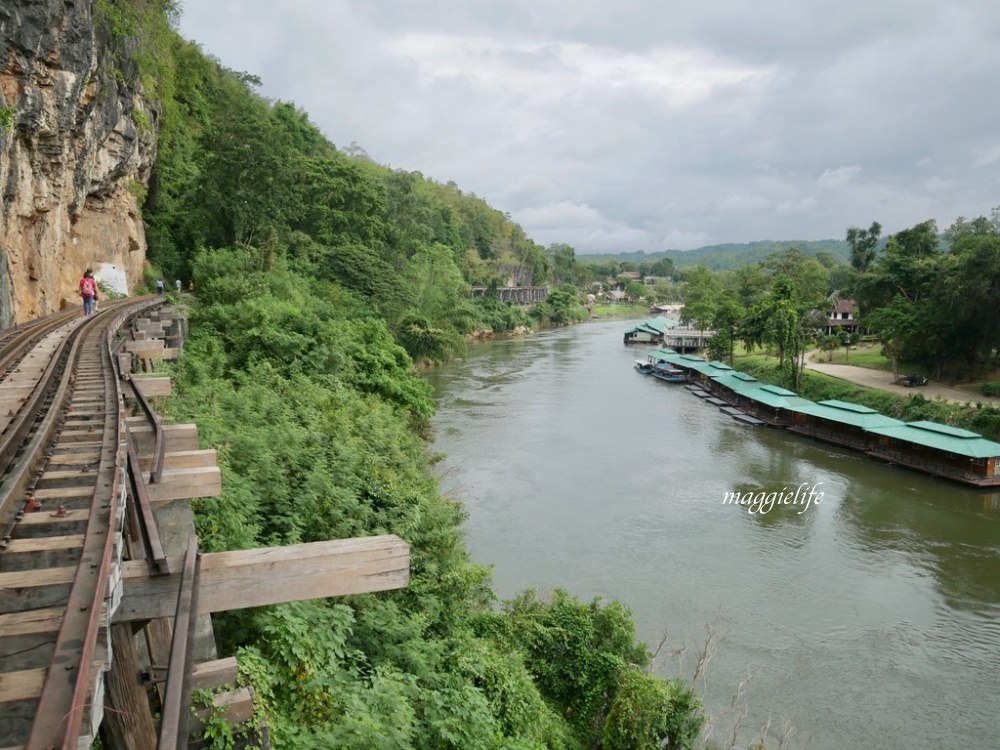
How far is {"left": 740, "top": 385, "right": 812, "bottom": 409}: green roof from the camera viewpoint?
31.5 metres

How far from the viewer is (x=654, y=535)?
18.1 meters

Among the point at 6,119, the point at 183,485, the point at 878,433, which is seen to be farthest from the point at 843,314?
the point at 183,485

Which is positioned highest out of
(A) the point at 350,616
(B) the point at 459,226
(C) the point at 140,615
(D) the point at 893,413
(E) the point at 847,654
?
(B) the point at 459,226

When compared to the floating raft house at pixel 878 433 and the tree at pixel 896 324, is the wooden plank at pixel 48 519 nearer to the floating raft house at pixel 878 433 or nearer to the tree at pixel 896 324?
the floating raft house at pixel 878 433

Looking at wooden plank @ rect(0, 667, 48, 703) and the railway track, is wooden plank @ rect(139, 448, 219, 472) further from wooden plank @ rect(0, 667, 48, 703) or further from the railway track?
wooden plank @ rect(0, 667, 48, 703)

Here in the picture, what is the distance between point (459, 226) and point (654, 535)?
77182 mm

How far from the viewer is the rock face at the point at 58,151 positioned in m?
15.1

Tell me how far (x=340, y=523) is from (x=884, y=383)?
3441 cm

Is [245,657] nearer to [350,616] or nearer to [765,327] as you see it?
[350,616]

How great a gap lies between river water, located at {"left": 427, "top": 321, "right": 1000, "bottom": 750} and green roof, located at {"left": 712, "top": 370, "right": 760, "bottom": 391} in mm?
5375

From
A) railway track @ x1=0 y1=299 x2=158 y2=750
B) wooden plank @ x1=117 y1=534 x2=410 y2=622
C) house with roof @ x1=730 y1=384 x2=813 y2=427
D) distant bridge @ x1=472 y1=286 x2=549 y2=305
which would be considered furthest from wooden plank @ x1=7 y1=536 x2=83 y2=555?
distant bridge @ x1=472 y1=286 x2=549 y2=305

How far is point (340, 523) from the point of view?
8812mm

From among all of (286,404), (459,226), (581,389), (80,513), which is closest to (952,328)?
(581,389)

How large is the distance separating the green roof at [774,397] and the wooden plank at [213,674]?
31.5 meters
